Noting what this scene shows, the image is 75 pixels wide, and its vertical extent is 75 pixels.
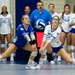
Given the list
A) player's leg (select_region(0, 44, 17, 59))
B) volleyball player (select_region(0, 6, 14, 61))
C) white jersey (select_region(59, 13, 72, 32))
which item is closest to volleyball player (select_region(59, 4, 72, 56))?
white jersey (select_region(59, 13, 72, 32))

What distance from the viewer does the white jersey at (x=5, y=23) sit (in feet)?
41.1

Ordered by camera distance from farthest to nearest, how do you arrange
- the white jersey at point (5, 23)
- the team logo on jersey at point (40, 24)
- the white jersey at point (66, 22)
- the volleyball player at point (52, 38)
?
1. the white jersey at point (5, 23)
2. the white jersey at point (66, 22)
3. the team logo on jersey at point (40, 24)
4. the volleyball player at point (52, 38)

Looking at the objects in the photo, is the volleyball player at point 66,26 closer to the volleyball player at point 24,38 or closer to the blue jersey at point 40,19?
the blue jersey at point 40,19

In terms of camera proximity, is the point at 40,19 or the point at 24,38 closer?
the point at 24,38

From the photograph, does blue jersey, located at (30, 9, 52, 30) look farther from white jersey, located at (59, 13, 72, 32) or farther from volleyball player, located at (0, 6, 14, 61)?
volleyball player, located at (0, 6, 14, 61)

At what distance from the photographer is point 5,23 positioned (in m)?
12.6

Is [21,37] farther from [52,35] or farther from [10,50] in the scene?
[52,35]

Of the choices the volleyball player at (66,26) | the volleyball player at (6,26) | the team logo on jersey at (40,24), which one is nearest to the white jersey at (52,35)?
the team logo on jersey at (40,24)

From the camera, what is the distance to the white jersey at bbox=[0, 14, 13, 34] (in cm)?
1252

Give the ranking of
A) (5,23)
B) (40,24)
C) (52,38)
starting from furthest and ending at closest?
1. (5,23)
2. (40,24)
3. (52,38)

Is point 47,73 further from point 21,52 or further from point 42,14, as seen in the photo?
point 21,52

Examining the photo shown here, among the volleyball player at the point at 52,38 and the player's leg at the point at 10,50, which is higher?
the volleyball player at the point at 52,38

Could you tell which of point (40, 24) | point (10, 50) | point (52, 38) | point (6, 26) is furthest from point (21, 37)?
point (6, 26)

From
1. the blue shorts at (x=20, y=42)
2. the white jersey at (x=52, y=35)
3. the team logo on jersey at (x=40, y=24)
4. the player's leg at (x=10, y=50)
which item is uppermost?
the team logo on jersey at (x=40, y=24)
